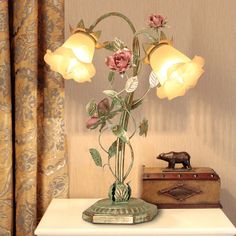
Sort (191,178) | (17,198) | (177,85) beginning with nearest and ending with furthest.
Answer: (177,85) < (191,178) < (17,198)

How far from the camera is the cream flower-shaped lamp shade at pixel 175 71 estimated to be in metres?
1.61

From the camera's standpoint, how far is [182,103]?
212cm

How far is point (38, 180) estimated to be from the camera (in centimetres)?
207

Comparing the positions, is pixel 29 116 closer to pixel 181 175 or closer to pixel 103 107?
pixel 103 107

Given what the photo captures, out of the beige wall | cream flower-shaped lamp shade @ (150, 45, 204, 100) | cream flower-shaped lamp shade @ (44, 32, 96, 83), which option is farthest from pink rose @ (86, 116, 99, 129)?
the beige wall

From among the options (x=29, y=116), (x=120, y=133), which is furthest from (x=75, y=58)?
(x=29, y=116)

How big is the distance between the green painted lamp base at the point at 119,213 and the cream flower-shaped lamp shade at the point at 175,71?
411mm

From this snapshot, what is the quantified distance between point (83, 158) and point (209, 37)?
0.74 metres

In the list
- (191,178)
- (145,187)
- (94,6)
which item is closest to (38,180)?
(145,187)

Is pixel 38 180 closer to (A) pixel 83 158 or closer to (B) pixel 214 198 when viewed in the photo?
(A) pixel 83 158

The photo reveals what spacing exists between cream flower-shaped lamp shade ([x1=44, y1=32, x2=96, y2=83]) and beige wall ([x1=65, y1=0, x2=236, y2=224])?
420mm

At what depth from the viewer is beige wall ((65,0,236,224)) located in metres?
2.10

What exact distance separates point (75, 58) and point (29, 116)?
454 millimetres

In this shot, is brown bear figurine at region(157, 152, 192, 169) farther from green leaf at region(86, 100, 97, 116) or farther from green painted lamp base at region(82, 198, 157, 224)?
green leaf at region(86, 100, 97, 116)
